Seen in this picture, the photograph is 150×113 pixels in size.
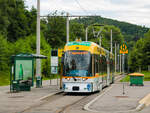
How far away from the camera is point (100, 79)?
27594mm

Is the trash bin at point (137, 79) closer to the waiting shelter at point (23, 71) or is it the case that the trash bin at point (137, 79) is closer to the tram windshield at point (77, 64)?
the waiting shelter at point (23, 71)

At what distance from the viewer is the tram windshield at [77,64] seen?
78.8ft

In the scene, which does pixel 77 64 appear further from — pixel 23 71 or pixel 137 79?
pixel 137 79

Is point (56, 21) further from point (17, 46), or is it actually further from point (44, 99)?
point (44, 99)

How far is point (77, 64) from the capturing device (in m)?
24.0

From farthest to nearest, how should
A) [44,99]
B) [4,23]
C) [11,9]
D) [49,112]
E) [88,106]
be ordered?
[11,9]
[4,23]
[44,99]
[88,106]
[49,112]

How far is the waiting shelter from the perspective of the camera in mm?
25953

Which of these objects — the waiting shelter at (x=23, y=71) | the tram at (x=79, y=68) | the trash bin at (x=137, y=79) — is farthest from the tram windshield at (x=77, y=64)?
the trash bin at (x=137, y=79)

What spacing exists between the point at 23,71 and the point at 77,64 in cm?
479

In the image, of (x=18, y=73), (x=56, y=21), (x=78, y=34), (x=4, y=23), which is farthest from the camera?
(x=78, y=34)

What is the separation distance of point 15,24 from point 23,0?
6.95 m

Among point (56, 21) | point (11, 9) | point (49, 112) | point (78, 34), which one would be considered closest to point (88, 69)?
point (49, 112)

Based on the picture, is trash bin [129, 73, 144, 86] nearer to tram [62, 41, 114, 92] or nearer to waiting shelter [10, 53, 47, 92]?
tram [62, 41, 114, 92]

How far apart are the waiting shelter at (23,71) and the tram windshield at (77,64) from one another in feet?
9.26
